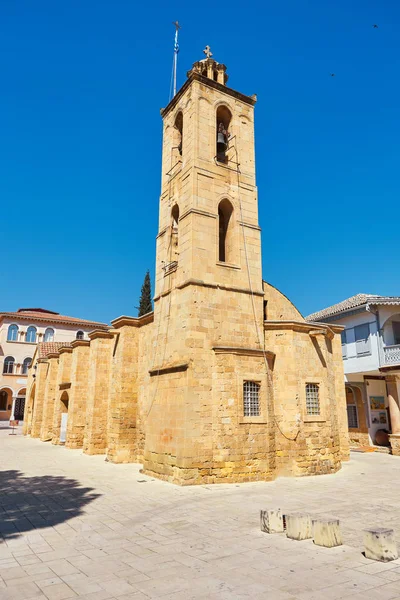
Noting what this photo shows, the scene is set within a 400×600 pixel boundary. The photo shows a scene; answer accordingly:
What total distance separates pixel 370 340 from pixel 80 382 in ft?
54.0

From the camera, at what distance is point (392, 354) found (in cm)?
2125

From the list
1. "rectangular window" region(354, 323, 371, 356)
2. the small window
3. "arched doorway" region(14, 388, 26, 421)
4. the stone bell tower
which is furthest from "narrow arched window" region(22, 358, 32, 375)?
"rectangular window" region(354, 323, 371, 356)

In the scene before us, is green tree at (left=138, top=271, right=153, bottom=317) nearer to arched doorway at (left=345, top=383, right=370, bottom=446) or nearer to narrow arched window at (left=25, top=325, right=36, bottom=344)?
narrow arched window at (left=25, top=325, right=36, bottom=344)

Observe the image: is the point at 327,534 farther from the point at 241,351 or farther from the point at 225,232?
the point at 225,232

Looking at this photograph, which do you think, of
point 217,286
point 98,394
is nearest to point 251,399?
point 217,286

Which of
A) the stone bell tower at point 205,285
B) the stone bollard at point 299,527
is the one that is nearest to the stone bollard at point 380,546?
the stone bollard at point 299,527

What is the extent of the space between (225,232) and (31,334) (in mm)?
39421

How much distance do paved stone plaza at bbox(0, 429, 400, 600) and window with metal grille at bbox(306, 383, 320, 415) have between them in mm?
2403

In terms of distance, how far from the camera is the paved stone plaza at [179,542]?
491 centimetres

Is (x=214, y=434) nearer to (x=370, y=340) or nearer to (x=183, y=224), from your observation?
(x=183, y=224)

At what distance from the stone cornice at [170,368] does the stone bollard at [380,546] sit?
7.21 meters

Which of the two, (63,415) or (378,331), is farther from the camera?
(63,415)

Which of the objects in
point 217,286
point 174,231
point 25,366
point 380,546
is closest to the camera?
point 380,546

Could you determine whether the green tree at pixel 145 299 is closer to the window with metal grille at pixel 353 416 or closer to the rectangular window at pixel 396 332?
the window with metal grille at pixel 353 416
